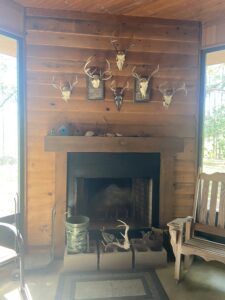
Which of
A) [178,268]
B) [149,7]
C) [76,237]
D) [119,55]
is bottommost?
[178,268]

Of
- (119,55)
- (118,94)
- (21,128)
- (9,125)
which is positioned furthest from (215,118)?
(9,125)

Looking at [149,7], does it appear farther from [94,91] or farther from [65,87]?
[65,87]

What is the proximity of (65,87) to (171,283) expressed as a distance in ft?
6.67

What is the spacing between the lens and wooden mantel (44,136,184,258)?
9.16 feet

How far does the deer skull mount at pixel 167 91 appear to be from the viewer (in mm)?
2963

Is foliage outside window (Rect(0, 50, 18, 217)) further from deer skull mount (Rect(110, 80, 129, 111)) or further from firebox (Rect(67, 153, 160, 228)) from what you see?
deer skull mount (Rect(110, 80, 129, 111))

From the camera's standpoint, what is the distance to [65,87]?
112 inches

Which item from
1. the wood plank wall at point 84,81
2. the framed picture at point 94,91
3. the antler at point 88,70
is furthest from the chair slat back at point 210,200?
the antler at point 88,70

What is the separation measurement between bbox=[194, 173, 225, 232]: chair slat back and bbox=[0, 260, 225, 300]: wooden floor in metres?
0.44

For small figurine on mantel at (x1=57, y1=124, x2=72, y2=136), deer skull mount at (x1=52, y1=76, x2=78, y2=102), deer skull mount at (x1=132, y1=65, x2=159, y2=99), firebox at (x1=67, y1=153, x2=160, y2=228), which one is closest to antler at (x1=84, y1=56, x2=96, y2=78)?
deer skull mount at (x1=52, y1=76, x2=78, y2=102)

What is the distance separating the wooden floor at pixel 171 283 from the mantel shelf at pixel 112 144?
113 cm

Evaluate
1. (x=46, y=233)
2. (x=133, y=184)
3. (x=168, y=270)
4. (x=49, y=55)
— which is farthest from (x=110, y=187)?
(x=49, y=55)

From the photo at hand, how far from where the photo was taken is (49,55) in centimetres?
287

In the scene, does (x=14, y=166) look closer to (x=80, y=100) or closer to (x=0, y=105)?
(x=0, y=105)
